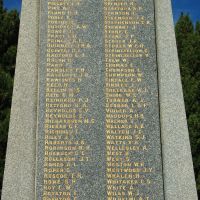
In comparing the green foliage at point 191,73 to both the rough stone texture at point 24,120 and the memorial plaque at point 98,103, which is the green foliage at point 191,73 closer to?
the memorial plaque at point 98,103

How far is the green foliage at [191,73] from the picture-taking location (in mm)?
11555

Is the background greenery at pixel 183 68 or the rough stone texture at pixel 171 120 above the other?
the background greenery at pixel 183 68

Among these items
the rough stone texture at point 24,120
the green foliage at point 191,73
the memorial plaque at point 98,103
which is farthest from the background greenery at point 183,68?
the memorial plaque at point 98,103

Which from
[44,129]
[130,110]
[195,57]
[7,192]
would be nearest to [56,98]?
[44,129]

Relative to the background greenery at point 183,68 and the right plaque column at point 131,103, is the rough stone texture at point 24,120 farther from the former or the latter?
the background greenery at point 183,68

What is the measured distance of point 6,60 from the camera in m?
12.8

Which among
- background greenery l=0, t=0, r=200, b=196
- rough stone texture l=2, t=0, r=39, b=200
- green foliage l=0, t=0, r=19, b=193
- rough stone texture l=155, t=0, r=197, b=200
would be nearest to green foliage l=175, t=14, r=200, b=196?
background greenery l=0, t=0, r=200, b=196

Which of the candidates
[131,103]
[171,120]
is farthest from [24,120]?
[171,120]

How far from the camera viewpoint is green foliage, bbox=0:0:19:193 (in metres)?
11.3

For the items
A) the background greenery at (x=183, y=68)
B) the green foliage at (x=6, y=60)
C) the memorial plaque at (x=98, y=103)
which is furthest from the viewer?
the background greenery at (x=183, y=68)

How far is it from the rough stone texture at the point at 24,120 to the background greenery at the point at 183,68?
13.1ft

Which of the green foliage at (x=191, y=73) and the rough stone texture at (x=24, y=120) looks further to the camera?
the green foliage at (x=191, y=73)

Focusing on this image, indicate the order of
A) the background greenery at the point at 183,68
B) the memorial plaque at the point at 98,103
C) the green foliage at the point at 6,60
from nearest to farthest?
the memorial plaque at the point at 98,103, the green foliage at the point at 6,60, the background greenery at the point at 183,68

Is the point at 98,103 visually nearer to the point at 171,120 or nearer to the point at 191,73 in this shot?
the point at 171,120
